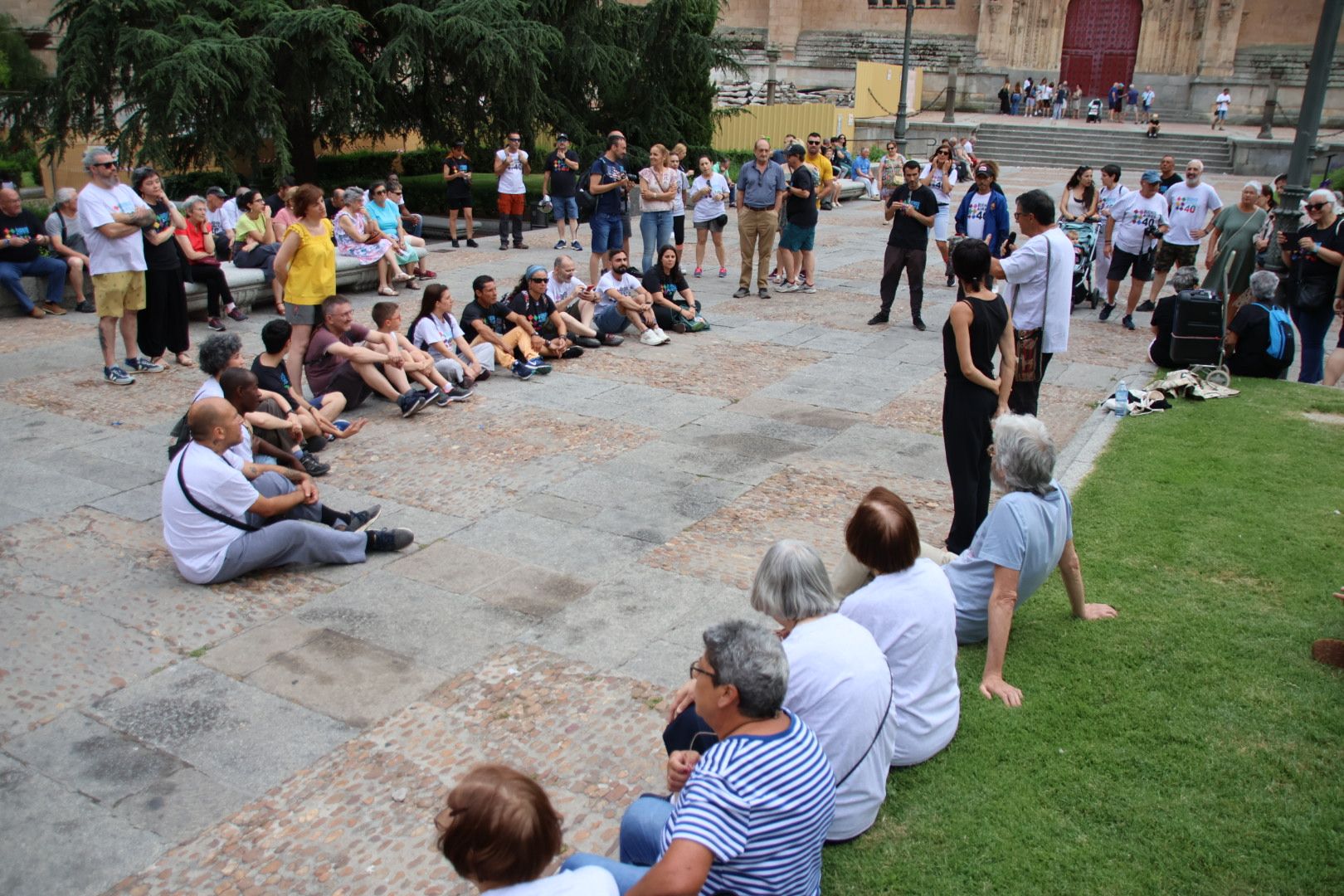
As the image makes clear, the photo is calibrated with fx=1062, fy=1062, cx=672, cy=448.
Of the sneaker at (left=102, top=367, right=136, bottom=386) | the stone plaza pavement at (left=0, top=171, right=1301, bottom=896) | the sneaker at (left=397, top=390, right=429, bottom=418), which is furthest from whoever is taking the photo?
the sneaker at (left=102, top=367, right=136, bottom=386)

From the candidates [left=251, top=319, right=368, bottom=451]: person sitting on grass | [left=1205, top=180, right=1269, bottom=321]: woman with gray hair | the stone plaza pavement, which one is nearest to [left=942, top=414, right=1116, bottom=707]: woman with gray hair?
the stone plaza pavement

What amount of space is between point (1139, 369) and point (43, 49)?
3555 cm

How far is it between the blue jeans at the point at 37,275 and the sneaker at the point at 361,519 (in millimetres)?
7652

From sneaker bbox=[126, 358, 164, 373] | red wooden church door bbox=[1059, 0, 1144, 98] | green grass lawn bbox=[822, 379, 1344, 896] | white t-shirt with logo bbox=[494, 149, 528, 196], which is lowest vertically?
sneaker bbox=[126, 358, 164, 373]

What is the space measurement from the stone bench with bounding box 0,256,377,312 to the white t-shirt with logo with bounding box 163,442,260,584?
649 centimetres

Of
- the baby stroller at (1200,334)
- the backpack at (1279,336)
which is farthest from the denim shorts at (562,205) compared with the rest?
the backpack at (1279,336)

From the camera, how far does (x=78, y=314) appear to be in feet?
40.0

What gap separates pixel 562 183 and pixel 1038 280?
11.4 m

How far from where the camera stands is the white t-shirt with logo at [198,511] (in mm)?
5539

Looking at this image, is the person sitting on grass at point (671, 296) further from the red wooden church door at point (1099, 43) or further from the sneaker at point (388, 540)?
the red wooden church door at point (1099, 43)

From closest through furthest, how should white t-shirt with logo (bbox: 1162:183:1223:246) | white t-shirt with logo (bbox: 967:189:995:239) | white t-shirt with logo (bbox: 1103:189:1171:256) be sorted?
1. white t-shirt with logo (bbox: 967:189:995:239)
2. white t-shirt with logo (bbox: 1162:183:1223:246)
3. white t-shirt with logo (bbox: 1103:189:1171:256)

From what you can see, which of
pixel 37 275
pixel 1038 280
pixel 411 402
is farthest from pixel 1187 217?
pixel 37 275

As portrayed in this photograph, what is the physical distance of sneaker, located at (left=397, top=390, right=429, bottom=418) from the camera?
8.74 metres

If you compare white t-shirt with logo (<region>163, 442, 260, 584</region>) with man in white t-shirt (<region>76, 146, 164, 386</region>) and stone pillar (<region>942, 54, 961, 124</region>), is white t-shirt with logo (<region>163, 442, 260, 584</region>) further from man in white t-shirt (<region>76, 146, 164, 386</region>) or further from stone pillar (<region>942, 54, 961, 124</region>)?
stone pillar (<region>942, 54, 961, 124</region>)
